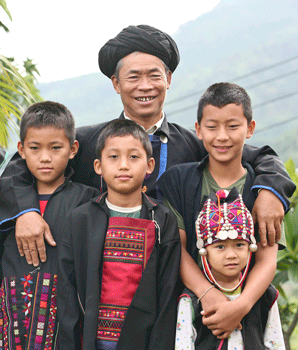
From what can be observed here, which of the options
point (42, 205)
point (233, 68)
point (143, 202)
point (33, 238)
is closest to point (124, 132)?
point (143, 202)

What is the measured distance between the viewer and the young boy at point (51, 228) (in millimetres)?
2391

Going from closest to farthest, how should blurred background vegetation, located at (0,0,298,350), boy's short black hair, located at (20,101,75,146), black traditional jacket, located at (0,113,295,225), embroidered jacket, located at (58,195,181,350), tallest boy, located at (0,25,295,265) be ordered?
embroidered jacket, located at (58,195,181,350) → black traditional jacket, located at (0,113,295,225) → boy's short black hair, located at (20,101,75,146) → tallest boy, located at (0,25,295,265) → blurred background vegetation, located at (0,0,298,350)

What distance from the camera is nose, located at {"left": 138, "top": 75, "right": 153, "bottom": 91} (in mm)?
3096

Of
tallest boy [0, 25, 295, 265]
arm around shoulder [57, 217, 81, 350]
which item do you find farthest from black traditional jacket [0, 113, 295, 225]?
arm around shoulder [57, 217, 81, 350]

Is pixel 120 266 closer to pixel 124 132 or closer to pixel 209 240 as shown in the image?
pixel 209 240

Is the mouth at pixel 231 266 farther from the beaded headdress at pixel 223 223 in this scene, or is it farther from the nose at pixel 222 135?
the nose at pixel 222 135

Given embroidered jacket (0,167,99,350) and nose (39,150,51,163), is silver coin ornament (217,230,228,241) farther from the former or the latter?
nose (39,150,51,163)

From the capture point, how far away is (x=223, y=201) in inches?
94.5

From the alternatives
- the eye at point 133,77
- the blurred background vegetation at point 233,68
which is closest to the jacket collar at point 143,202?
the eye at point 133,77

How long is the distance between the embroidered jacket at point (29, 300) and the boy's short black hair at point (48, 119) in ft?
1.65

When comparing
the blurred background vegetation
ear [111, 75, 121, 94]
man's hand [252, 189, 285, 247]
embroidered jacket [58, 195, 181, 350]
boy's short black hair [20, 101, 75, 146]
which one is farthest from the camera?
the blurred background vegetation

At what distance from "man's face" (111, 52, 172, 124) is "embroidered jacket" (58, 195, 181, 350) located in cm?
94

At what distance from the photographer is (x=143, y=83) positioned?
3.11 m

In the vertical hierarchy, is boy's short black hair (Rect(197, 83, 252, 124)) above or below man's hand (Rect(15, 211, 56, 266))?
above
